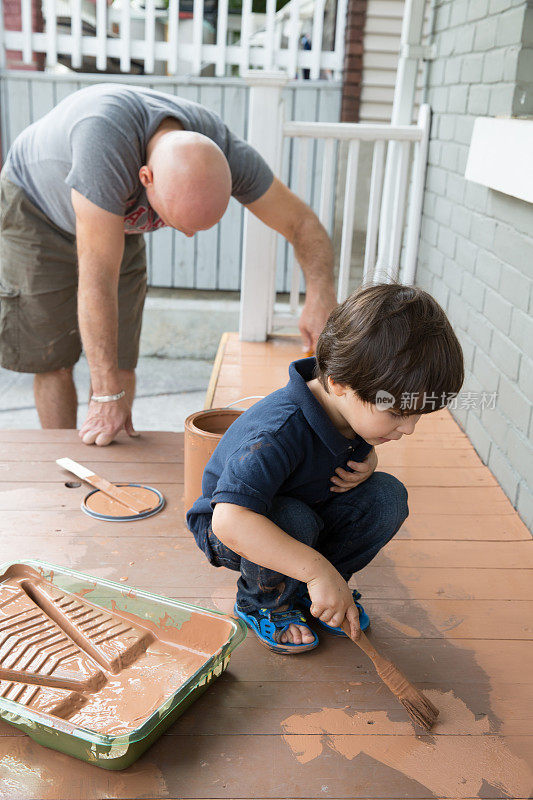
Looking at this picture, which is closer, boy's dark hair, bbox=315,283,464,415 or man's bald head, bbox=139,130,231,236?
boy's dark hair, bbox=315,283,464,415

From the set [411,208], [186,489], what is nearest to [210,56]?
[411,208]

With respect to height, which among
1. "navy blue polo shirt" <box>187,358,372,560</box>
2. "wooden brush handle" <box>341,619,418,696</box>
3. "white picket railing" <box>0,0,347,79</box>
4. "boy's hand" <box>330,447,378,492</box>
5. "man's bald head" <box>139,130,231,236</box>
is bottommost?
"wooden brush handle" <box>341,619,418,696</box>

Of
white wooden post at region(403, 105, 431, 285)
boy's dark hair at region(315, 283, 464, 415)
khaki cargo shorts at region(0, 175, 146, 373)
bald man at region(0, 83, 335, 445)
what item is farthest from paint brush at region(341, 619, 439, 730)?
white wooden post at region(403, 105, 431, 285)

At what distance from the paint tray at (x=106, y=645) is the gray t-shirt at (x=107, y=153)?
1.06 metres

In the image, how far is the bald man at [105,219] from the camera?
211 cm

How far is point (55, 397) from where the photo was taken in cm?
291

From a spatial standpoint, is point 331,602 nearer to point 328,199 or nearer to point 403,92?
point 328,199

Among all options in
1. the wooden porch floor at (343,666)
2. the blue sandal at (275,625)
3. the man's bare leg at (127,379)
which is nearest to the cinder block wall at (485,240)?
the wooden porch floor at (343,666)

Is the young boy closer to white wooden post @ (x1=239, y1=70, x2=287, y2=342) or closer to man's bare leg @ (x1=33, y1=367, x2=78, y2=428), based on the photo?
man's bare leg @ (x1=33, y1=367, x2=78, y2=428)

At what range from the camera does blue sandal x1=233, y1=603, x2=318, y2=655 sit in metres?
1.52

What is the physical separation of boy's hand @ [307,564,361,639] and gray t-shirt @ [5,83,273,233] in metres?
1.29

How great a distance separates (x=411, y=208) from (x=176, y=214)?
1822 mm

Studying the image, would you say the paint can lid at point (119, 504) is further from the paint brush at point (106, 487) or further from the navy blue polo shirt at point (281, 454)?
the navy blue polo shirt at point (281, 454)

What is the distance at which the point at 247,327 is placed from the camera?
12.0ft
